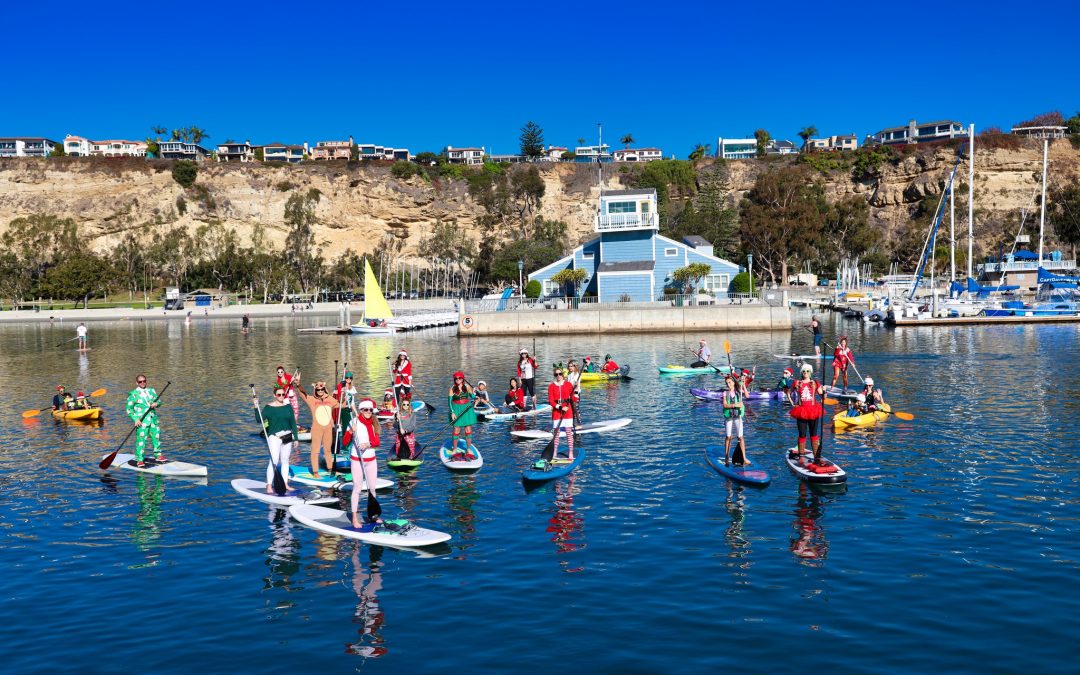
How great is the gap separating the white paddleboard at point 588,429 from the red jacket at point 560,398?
11.2 ft

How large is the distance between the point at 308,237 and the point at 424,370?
3629 inches

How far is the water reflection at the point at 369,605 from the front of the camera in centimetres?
1177

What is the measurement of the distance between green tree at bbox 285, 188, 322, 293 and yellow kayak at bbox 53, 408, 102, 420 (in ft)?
318

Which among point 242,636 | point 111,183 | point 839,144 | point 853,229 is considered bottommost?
point 242,636

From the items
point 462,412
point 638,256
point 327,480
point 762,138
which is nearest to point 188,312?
point 638,256

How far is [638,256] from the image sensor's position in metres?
76.6

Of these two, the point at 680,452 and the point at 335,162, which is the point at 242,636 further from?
the point at 335,162

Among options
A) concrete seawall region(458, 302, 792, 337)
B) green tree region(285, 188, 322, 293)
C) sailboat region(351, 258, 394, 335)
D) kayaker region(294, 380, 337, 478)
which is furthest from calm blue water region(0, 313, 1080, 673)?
green tree region(285, 188, 322, 293)

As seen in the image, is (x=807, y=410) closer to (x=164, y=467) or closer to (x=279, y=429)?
(x=279, y=429)

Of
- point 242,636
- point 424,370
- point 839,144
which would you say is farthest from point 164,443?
point 839,144

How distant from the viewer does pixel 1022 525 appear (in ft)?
53.5

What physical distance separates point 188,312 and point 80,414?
251 feet

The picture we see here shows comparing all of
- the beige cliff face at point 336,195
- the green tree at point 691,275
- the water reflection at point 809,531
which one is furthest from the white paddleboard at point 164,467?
the beige cliff face at point 336,195

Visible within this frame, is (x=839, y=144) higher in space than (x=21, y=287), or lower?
higher
